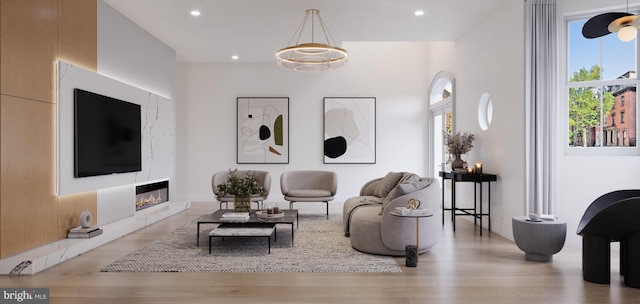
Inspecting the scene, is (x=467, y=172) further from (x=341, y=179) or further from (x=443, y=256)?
(x=341, y=179)

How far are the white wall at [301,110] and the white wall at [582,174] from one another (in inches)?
170

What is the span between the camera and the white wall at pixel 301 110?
9133 mm

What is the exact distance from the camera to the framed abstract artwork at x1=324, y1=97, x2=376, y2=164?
359 inches

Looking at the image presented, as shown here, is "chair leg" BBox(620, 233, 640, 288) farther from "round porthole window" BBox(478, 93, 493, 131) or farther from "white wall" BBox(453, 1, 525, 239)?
"round porthole window" BBox(478, 93, 493, 131)

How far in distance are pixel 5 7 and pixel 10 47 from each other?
0.36 m

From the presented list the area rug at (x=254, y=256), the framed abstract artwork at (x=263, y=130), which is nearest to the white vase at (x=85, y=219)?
the area rug at (x=254, y=256)

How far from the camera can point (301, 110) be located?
9.15 m

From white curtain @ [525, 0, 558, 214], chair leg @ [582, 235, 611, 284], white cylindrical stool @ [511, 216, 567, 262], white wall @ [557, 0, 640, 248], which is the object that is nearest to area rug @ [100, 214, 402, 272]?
white cylindrical stool @ [511, 216, 567, 262]

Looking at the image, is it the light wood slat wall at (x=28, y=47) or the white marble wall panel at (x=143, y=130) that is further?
the white marble wall panel at (x=143, y=130)

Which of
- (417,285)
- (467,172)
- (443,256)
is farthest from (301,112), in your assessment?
(417,285)

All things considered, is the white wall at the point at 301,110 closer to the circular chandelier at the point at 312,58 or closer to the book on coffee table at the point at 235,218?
the circular chandelier at the point at 312,58

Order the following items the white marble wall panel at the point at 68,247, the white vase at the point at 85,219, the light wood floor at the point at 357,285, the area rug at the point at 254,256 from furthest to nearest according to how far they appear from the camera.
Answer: the white vase at the point at 85,219, the area rug at the point at 254,256, the white marble wall panel at the point at 68,247, the light wood floor at the point at 357,285

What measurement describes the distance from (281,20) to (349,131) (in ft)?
11.6

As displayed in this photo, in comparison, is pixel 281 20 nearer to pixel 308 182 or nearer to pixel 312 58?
pixel 312 58
